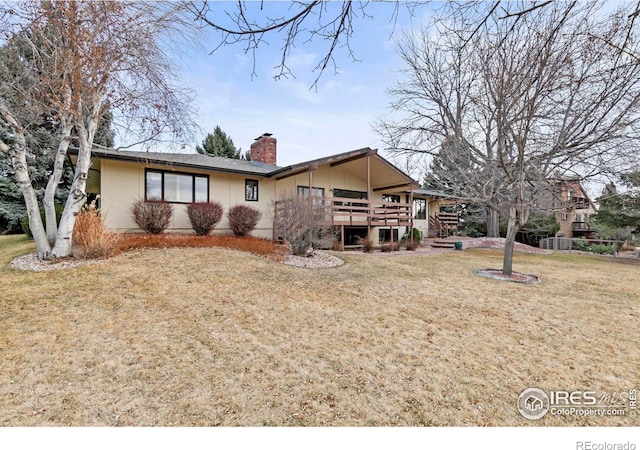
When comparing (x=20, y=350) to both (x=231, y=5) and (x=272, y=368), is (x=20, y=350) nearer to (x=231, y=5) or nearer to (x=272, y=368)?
(x=272, y=368)

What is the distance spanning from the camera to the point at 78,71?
20.7ft

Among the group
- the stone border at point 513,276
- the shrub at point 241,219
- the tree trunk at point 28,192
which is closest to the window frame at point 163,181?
the shrub at point 241,219

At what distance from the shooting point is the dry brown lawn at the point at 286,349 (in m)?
2.35

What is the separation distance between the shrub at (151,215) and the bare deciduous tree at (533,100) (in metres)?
9.54

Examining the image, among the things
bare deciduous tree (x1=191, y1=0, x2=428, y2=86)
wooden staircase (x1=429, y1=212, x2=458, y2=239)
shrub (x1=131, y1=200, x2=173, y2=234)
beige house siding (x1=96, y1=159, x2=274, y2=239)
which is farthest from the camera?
wooden staircase (x1=429, y1=212, x2=458, y2=239)

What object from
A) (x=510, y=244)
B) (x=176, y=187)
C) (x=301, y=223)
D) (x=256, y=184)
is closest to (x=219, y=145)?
(x=256, y=184)

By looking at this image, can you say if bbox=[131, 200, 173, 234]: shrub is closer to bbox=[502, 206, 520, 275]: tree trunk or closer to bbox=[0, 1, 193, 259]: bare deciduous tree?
bbox=[0, 1, 193, 259]: bare deciduous tree

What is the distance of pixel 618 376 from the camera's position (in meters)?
2.99

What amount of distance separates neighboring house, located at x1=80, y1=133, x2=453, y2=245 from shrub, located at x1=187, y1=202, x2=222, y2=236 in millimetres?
1083

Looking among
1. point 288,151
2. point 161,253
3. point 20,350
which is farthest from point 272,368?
point 288,151

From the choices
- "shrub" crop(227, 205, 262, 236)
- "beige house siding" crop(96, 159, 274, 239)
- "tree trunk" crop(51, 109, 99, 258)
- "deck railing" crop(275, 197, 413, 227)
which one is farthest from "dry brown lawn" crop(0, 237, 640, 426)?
"deck railing" crop(275, 197, 413, 227)

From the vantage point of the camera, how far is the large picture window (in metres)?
11.0

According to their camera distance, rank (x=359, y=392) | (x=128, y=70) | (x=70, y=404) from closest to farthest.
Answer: (x=70, y=404) → (x=359, y=392) → (x=128, y=70)
